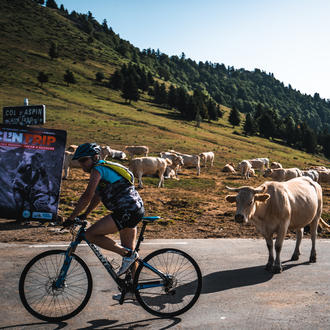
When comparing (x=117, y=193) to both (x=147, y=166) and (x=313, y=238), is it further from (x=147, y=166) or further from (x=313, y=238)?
(x=147, y=166)

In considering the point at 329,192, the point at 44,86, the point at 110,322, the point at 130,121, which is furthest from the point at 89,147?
the point at 44,86

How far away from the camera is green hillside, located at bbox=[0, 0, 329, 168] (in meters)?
52.2

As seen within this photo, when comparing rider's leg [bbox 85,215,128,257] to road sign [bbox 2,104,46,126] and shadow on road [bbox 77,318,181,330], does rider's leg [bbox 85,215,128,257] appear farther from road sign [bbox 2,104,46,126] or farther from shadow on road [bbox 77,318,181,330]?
road sign [bbox 2,104,46,126]

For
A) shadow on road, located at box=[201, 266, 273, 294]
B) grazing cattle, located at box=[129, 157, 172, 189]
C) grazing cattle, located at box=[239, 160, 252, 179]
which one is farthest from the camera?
grazing cattle, located at box=[239, 160, 252, 179]

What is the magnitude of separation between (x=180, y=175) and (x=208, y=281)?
23.0m

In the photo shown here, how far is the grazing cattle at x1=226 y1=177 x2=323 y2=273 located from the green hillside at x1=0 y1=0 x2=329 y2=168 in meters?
33.3

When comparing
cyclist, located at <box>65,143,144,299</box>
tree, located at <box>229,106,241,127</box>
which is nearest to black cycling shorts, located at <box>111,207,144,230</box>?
cyclist, located at <box>65,143,144,299</box>

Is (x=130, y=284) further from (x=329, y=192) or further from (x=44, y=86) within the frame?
(x=44, y=86)

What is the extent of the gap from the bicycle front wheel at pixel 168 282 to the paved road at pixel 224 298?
0.19 meters

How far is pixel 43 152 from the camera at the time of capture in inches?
429

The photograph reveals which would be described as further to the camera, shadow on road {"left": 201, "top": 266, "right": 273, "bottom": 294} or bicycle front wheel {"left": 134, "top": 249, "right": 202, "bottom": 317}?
shadow on road {"left": 201, "top": 266, "right": 273, "bottom": 294}

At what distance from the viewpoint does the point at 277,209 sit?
799 cm

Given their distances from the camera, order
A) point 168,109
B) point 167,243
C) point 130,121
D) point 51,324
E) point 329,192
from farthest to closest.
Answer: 1. point 168,109
2. point 130,121
3. point 329,192
4. point 167,243
5. point 51,324

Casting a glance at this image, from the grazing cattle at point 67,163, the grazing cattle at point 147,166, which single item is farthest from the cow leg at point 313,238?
the grazing cattle at point 67,163
